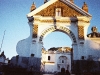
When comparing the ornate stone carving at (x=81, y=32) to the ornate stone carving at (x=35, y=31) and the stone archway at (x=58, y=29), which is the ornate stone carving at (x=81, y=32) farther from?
the ornate stone carving at (x=35, y=31)

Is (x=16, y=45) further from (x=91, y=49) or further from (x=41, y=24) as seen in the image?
(x=91, y=49)

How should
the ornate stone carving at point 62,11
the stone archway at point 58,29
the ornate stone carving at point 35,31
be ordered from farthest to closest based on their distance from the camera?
1. the ornate stone carving at point 62,11
2. the stone archway at point 58,29
3. the ornate stone carving at point 35,31

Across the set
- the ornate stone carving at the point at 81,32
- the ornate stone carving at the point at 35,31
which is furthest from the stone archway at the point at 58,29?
the ornate stone carving at the point at 81,32

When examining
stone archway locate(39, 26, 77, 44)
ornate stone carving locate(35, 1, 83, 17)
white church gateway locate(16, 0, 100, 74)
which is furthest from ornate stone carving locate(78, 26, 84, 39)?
ornate stone carving locate(35, 1, 83, 17)

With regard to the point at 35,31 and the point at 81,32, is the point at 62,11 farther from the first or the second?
the point at 35,31

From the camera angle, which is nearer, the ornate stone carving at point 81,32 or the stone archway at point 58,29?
the ornate stone carving at point 81,32

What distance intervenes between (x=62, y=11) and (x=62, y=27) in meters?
2.25

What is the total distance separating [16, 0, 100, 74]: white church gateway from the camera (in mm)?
16938

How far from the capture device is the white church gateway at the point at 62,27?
1694 cm

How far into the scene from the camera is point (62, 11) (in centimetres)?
1847

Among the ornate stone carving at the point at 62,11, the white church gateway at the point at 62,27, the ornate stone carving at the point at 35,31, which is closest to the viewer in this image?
the white church gateway at the point at 62,27

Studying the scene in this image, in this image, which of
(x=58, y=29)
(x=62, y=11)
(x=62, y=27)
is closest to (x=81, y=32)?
(x=62, y=27)

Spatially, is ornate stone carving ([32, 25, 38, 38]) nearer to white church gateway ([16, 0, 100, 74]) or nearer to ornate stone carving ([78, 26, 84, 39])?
white church gateway ([16, 0, 100, 74])

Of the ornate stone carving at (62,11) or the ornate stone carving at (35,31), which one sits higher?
the ornate stone carving at (62,11)
